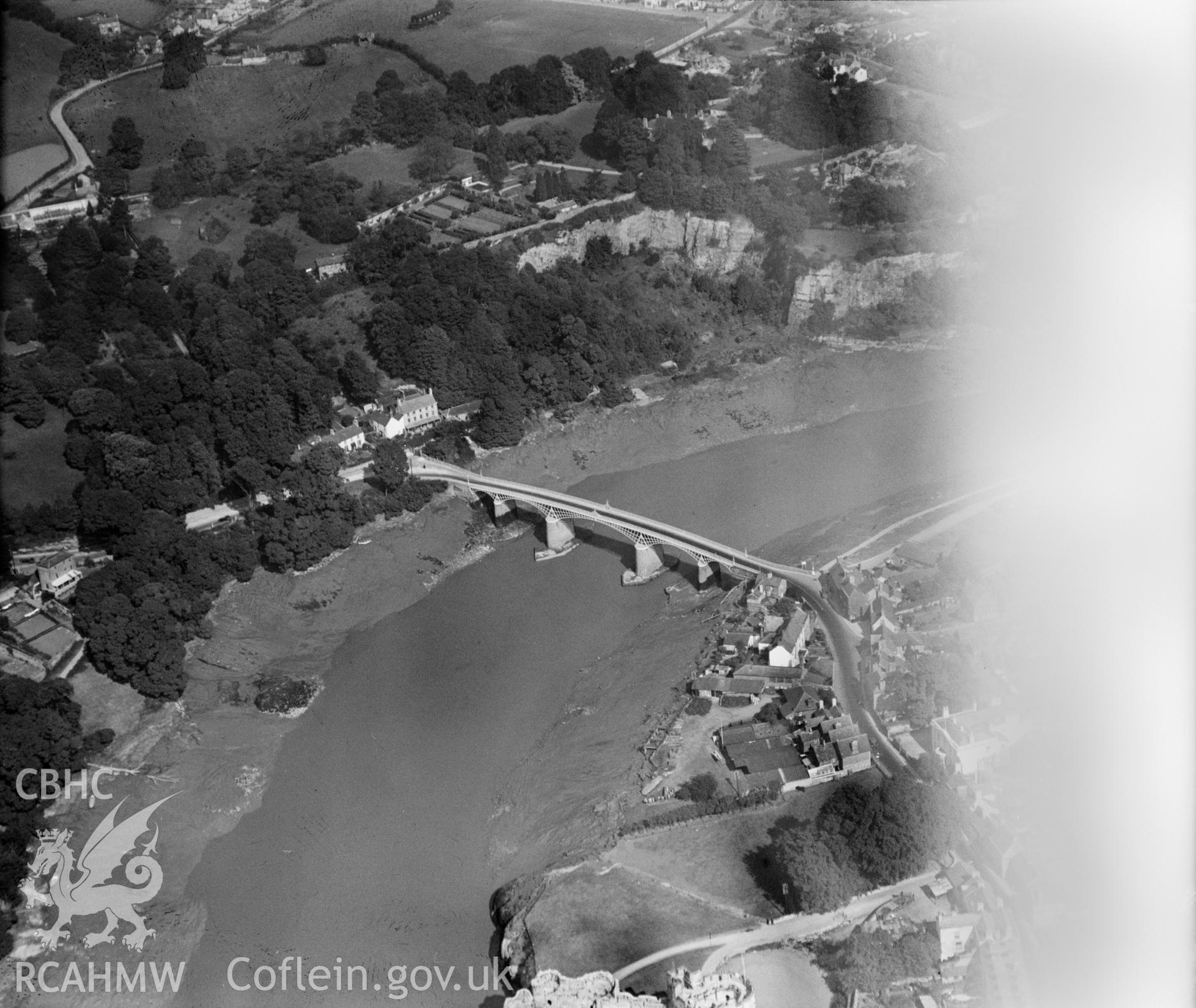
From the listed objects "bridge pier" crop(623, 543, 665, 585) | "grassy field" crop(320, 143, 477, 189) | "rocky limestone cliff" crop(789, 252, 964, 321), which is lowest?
"bridge pier" crop(623, 543, 665, 585)

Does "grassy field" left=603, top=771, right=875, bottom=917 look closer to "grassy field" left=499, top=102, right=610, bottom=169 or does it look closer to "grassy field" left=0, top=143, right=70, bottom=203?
"grassy field" left=499, top=102, right=610, bottom=169

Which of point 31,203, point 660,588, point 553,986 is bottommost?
point 660,588

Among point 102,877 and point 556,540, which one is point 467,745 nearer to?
point 102,877

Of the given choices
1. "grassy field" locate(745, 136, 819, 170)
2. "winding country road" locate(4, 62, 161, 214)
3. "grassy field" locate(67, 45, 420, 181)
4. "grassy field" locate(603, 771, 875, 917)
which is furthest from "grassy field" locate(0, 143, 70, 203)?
"grassy field" locate(603, 771, 875, 917)

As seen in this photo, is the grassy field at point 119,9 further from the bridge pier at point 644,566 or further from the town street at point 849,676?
the town street at point 849,676

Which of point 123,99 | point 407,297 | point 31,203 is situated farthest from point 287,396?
point 123,99

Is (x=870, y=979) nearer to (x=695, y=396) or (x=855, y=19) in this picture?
(x=695, y=396)
